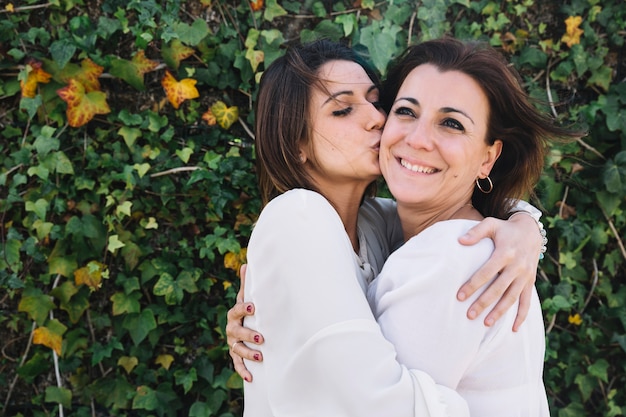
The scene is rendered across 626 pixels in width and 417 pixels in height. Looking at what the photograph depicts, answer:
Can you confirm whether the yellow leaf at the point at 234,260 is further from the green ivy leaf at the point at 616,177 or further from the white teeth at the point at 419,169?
the green ivy leaf at the point at 616,177

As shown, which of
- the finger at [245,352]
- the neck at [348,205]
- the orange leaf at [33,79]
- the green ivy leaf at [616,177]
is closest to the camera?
the finger at [245,352]

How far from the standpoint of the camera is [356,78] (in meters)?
2.06

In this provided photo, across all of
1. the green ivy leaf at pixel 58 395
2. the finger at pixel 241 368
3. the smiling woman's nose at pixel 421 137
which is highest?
the smiling woman's nose at pixel 421 137

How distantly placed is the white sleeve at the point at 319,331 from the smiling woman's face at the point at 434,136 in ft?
0.99

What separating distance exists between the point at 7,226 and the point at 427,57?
2022mm

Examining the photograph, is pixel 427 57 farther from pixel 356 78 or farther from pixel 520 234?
pixel 520 234

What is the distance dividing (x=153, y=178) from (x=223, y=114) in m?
0.43

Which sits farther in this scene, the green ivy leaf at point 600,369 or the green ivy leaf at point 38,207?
the green ivy leaf at point 600,369

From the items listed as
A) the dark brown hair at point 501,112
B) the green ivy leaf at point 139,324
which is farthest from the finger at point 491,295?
the green ivy leaf at point 139,324

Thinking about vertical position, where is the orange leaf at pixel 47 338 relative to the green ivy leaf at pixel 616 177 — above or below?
below

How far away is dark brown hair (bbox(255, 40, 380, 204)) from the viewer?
2.02 m

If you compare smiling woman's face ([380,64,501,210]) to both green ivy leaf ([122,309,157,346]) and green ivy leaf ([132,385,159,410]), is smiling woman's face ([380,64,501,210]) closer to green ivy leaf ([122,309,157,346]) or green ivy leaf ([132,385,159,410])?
green ivy leaf ([122,309,157,346])

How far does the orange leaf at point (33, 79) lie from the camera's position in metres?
2.85

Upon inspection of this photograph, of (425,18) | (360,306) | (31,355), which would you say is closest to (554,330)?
(425,18)
